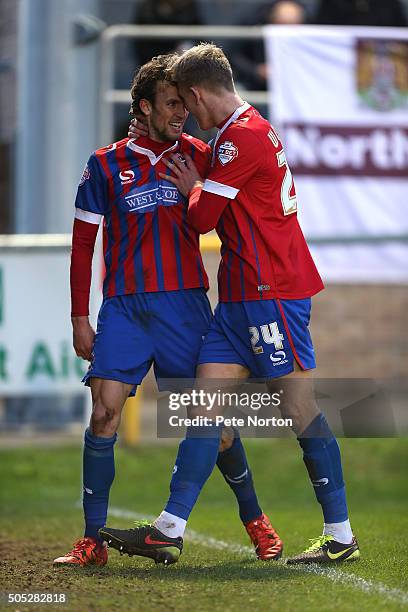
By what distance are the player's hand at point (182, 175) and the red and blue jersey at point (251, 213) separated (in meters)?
0.10

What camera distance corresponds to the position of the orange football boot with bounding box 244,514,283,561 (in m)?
6.11

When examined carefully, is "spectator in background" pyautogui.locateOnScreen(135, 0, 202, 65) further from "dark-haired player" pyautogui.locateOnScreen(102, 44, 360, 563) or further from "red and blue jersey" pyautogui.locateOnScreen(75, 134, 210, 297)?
→ "dark-haired player" pyautogui.locateOnScreen(102, 44, 360, 563)

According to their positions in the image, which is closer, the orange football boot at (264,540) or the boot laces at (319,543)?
the boot laces at (319,543)

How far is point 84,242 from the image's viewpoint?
603 centimetres

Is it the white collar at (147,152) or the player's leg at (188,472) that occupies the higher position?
the white collar at (147,152)

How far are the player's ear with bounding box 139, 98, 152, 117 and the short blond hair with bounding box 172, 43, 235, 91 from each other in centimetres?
26

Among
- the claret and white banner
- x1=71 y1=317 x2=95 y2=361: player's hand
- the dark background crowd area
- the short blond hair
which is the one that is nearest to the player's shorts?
x1=71 y1=317 x2=95 y2=361: player's hand

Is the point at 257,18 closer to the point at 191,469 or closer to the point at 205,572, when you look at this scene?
the point at 191,469

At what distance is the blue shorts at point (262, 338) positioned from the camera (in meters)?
5.67

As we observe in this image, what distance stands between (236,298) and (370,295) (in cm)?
702

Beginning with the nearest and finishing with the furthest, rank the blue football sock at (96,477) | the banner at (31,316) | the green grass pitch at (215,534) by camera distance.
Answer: the green grass pitch at (215,534)
the blue football sock at (96,477)
the banner at (31,316)

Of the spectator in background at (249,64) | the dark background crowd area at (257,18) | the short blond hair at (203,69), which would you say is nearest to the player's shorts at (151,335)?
the short blond hair at (203,69)

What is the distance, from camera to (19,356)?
920 centimetres

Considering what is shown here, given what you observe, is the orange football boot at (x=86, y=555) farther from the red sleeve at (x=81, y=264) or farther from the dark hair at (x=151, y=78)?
the dark hair at (x=151, y=78)
